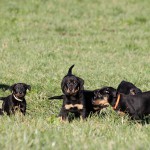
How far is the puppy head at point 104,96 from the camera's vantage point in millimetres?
8227

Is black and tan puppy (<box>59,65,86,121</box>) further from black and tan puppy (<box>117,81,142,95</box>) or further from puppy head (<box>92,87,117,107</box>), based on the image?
black and tan puppy (<box>117,81,142,95</box>)

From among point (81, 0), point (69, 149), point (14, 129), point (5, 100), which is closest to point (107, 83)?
point (5, 100)

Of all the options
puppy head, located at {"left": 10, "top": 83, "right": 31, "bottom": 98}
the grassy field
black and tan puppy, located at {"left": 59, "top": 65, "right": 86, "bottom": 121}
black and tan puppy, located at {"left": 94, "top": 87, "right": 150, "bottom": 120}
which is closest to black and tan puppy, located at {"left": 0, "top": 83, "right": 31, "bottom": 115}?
puppy head, located at {"left": 10, "top": 83, "right": 31, "bottom": 98}

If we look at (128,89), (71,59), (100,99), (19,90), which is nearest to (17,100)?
(19,90)

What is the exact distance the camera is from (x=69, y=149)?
184 inches

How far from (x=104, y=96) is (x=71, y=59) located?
6.85 m

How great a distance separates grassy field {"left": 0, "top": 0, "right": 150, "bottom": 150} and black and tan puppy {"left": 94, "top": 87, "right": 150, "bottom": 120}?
0.30 m

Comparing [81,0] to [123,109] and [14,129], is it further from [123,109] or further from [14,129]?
[14,129]

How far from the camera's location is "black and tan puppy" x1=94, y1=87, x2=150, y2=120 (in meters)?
8.20

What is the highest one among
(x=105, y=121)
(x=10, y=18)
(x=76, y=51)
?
(x=10, y=18)

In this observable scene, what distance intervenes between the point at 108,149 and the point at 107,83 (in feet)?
23.5

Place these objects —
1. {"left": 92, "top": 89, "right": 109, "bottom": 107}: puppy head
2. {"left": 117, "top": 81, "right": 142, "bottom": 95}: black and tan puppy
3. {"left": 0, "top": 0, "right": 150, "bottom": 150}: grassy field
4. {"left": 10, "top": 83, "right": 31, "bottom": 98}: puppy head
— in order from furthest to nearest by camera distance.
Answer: {"left": 117, "top": 81, "right": 142, "bottom": 95}: black and tan puppy → {"left": 10, "top": 83, "right": 31, "bottom": 98}: puppy head → {"left": 92, "top": 89, "right": 109, "bottom": 107}: puppy head → {"left": 0, "top": 0, "right": 150, "bottom": 150}: grassy field

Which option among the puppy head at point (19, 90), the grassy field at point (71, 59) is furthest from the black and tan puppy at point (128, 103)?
the puppy head at point (19, 90)

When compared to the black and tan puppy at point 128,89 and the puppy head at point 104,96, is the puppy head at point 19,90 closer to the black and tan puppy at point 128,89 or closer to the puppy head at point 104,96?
the puppy head at point 104,96
